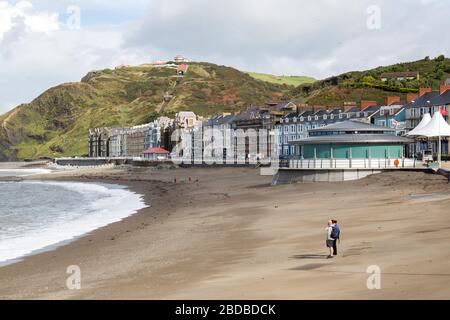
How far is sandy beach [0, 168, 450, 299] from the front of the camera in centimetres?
1549

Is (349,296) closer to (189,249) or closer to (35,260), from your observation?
(189,249)

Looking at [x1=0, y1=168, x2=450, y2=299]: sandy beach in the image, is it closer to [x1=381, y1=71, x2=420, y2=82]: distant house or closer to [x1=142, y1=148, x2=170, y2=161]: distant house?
[x1=142, y1=148, x2=170, y2=161]: distant house

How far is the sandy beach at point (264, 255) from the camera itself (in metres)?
15.5

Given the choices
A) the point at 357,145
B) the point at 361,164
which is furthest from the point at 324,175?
the point at 357,145

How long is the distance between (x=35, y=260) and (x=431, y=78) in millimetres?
179798

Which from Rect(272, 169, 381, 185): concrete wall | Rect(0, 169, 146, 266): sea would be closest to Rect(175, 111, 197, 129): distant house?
Rect(0, 169, 146, 266): sea

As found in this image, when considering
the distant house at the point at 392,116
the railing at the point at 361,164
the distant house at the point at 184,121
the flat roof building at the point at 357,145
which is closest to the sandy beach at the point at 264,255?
the railing at the point at 361,164

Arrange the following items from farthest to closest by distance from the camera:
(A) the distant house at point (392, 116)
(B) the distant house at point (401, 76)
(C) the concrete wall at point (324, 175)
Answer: (B) the distant house at point (401, 76) < (A) the distant house at point (392, 116) < (C) the concrete wall at point (324, 175)

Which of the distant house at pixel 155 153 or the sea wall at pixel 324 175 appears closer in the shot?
the sea wall at pixel 324 175

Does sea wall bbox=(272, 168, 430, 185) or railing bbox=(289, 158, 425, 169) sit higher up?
railing bbox=(289, 158, 425, 169)

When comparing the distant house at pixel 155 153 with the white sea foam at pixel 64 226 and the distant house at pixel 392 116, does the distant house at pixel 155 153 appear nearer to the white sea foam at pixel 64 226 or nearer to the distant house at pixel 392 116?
the distant house at pixel 392 116

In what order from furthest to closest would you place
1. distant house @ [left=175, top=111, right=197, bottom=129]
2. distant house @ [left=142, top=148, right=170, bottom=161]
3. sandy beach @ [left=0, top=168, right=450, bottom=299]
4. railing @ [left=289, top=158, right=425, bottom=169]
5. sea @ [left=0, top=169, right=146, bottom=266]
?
distant house @ [left=175, top=111, right=197, bottom=129], distant house @ [left=142, top=148, right=170, bottom=161], railing @ [left=289, top=158, right=425, bottom=169], sea @ [left=0, top=169, right=146, bottom=266], sandy beach @ [left=0, top=168, right=450, bottom=299]

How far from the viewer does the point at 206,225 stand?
33.7 metres
